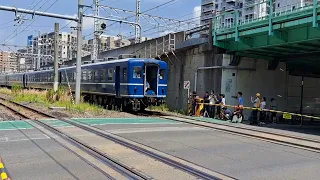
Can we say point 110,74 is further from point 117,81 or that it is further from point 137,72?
point 137,72

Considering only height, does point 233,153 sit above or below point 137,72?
below

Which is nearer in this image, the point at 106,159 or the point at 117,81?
the point at 106,159

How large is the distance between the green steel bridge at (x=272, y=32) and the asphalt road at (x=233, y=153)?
685 centimetres

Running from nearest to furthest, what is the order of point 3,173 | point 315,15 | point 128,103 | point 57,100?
point 3,173, point 315,15, point 128,103, point 57,100

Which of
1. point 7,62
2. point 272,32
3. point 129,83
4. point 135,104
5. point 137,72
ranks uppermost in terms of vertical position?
point 7,62

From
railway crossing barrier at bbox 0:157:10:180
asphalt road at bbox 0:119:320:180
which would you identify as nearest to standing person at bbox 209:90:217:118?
asphalt road at bbox 0:119:320:180

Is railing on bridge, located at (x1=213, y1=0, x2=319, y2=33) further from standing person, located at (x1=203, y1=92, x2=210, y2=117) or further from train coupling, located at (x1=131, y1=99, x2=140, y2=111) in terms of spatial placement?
train coupling, located at (x1=131, y1=99, x2=140, y2=111)

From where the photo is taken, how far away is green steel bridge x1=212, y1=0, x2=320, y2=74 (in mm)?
16234

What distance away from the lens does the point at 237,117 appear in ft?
Result: 61.9

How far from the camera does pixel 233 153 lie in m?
9.41

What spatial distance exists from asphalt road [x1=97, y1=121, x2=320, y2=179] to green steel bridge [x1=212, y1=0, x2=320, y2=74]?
6.85 meters

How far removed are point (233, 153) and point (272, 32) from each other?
9920mm

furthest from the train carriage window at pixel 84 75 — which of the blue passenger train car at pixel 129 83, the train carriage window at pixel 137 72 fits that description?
the train carriage window at pixel 137 72

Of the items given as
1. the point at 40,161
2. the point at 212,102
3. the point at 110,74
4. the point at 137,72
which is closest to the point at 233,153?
the point at 40,161
